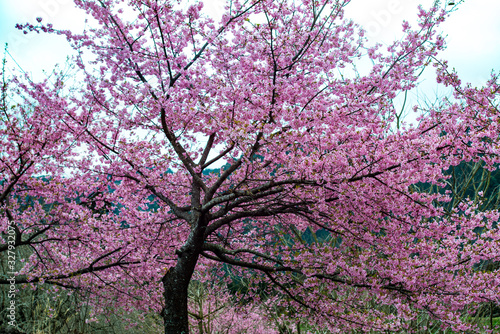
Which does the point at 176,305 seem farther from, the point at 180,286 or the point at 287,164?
the point at 287,164

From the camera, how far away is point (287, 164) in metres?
5.01

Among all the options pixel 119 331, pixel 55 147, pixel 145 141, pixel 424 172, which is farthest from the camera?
pixel 119 331

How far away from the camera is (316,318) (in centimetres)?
569

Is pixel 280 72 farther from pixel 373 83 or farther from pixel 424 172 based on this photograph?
pixel 424 172

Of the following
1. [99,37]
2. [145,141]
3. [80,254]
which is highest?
[99,37]

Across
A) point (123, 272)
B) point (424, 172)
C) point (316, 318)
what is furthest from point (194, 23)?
point (316, 318)

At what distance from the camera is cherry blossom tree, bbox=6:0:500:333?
4656mm

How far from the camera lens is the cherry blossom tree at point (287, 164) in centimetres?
466

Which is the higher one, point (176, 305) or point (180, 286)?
point (180, 286)

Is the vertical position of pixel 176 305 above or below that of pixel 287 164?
below

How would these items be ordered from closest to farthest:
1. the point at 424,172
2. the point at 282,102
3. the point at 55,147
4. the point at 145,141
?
the point at 424,172 < the point at 282,102 < the point at 145,141 < the point at 55,147

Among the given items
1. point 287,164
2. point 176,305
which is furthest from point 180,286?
point 287,164

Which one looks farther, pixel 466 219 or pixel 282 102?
pixel 282 102

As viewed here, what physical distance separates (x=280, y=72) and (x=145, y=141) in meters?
2.62
